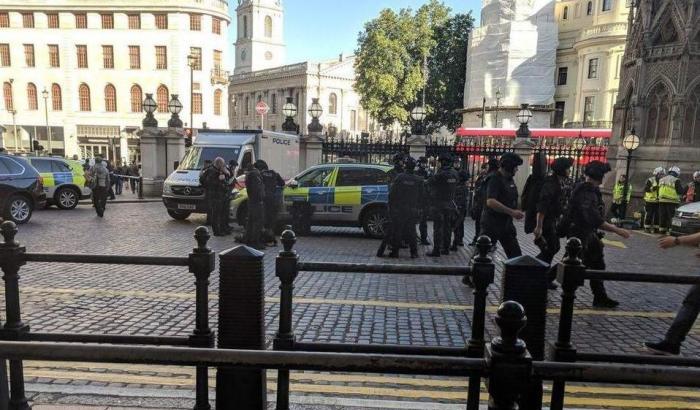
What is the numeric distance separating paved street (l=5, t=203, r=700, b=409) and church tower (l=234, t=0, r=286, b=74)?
8123cm

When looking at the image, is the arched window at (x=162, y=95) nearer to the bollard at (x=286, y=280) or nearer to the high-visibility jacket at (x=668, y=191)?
the high-visibility jacket at (x=668, y=191)

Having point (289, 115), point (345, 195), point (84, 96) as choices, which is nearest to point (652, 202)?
point (345, 195)

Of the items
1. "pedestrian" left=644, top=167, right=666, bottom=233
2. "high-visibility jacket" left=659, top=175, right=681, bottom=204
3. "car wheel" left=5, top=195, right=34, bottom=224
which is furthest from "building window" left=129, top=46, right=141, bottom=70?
"high-visibility jacket" left=659, top=175, right=681, bottom=204

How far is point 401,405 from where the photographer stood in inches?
135

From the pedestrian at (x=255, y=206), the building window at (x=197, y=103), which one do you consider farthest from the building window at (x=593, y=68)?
the pedestrian at (x=255, y=206)

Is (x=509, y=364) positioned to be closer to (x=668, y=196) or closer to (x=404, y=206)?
(x=404, y=206)

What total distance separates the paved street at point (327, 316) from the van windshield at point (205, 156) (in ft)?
13.1

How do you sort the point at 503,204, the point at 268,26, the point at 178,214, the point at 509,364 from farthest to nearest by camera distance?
the point at 268,26 → the point at 178,214 → the point at 503,204 → the point at 509,364

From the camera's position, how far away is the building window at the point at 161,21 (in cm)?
4416

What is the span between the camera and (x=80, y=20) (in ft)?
145

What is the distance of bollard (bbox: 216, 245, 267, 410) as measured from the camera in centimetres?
294

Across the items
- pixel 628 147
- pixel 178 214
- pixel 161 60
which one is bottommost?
pixel 178 214

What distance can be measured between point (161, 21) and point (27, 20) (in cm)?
1288

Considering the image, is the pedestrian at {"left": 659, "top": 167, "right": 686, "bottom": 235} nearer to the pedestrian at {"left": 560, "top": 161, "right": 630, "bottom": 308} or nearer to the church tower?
the pedestrian at {"left": 560, "top": 161, "right": 630, "bottom": 308}
